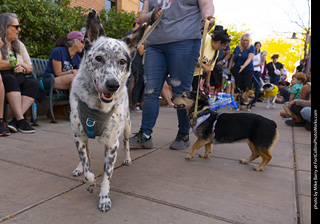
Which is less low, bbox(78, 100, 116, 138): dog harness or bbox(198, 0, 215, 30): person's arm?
bbox(198, 0, 215, 30): person's arm

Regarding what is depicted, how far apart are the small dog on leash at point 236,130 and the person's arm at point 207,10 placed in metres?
1.09

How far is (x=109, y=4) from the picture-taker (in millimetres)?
14273

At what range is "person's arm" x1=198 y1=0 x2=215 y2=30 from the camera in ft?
Answer: 10.3

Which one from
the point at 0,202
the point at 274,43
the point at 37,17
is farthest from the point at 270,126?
the point at 274,43

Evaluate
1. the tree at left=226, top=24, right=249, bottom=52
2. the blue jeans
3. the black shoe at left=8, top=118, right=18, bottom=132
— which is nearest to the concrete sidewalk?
the black shoe at left=8, top=118, right=18, bottom=132

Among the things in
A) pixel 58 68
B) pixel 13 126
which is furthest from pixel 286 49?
pixel 13 126

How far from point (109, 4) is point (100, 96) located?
45.5 ft

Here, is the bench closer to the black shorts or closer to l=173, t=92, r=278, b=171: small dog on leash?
the black shorts

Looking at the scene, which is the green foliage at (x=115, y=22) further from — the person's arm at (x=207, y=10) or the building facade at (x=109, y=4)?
A: the person's arm at (x=207, y=10)

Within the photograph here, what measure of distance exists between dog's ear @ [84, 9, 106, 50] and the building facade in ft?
33.3

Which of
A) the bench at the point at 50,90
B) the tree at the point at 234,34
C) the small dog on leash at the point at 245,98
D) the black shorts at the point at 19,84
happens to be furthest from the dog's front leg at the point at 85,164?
the tree at the point at 234,34

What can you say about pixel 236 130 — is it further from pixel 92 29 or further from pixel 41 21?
pixel 41 21

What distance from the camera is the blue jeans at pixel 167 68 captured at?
138 inches
